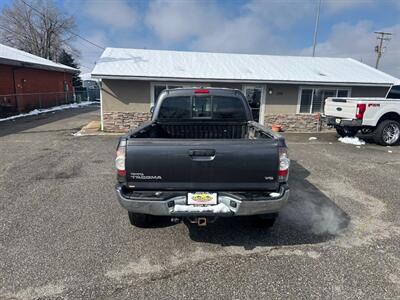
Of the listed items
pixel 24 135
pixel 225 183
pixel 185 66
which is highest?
pixel 185 66

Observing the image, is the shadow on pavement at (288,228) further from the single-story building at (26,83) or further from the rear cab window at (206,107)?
the single-story building at (26,83)

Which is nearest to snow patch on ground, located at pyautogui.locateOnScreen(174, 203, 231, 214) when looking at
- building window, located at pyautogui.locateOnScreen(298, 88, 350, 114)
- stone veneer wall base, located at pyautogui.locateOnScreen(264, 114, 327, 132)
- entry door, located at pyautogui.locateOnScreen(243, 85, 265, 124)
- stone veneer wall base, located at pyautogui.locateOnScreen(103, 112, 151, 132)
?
stone veneer wall base, located at pyautogui.locateOnScreen(103, 112, 151, 132)

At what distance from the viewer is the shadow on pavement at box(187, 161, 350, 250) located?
3.50 meters

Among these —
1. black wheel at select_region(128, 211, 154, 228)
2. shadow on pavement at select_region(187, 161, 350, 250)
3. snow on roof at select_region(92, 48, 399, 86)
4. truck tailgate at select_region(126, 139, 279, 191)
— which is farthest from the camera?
snow on roof at select_region(92, 48, 399, 86)

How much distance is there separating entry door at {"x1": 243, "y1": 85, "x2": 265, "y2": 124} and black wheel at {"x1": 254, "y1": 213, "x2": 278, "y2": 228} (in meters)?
9.76

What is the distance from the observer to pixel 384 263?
10.1 ft

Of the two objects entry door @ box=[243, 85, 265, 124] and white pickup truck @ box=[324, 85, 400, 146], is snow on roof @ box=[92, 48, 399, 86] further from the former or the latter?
white pickup truck @ box=[324, 85, 400, 146]

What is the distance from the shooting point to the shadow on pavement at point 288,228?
3.50 m

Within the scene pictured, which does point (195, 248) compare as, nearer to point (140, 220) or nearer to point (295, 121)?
point (140, 220)

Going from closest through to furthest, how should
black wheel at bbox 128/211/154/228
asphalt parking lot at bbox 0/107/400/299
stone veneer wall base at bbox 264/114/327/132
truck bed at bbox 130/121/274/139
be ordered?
asphalt parking lot at bbox 0/107/400/299, black wheel at bbox 128/211/154/228, truck bed at bbox 130/121/274/139, stone veneer wall base at bbox 264/114/327/132

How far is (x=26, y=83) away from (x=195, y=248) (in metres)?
21.8

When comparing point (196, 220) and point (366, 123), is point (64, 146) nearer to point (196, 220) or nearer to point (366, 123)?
point (196, 220)

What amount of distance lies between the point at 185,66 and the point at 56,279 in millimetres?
12065

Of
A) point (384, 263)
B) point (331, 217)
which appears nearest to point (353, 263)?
point (384, 263)
